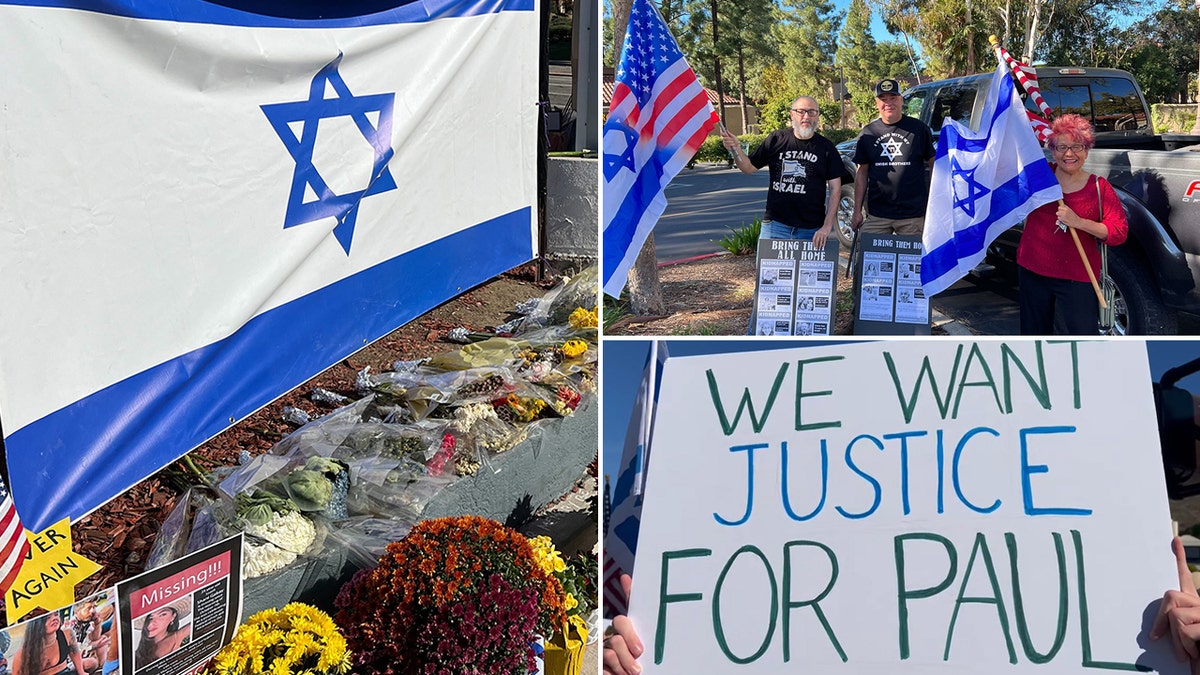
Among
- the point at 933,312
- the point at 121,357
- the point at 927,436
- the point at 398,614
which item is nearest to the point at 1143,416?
the point at 927,436

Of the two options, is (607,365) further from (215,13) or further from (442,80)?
(442,80)

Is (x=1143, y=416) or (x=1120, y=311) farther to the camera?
(x=1120, y=311)

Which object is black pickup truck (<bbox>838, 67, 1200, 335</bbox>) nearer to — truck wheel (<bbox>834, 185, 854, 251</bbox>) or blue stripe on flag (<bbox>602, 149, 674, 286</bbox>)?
truck wheel (<bbox>834, 185, 854, 251</bbox>)

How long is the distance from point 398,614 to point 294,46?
7.96 ft

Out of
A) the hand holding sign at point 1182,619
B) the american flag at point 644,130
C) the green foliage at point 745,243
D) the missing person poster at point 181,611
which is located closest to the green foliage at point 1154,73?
the green foliage at point 745,243

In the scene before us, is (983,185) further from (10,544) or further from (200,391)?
(10,544)

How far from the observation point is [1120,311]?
224 inches

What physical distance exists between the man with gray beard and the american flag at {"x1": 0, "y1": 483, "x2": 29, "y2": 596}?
4.47m

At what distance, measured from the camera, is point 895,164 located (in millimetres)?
6324

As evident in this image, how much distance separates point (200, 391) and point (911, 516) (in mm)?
2545

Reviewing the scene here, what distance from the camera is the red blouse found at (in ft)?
16.1

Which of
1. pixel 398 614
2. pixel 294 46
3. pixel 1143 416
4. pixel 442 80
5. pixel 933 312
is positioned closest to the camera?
pixel 1143 416

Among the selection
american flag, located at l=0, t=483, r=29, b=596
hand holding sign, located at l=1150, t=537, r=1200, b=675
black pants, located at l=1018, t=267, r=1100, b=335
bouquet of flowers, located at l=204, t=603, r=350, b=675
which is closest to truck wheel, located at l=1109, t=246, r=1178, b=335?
black pants, located at l=1018, t=267, r=1100, b=335

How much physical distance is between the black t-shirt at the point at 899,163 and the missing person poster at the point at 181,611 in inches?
188
